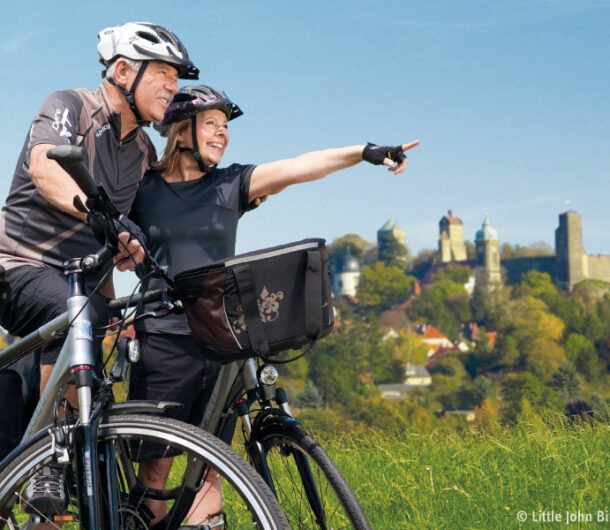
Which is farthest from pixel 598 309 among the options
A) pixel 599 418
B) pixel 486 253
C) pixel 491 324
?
pixel 599 418

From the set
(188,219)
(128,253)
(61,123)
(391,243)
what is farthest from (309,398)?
(128,253)

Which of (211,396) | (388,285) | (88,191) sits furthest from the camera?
(388,285)

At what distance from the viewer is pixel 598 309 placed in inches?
5012

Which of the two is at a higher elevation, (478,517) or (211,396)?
(211,396)

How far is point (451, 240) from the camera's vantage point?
167m

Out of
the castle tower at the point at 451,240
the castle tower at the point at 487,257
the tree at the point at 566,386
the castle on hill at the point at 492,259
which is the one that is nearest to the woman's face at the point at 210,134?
the tree at the point at 566,386

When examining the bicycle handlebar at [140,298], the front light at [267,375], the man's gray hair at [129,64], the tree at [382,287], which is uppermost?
the tree at [382,287]

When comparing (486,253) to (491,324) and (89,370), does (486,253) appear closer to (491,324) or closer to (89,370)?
(491,324)

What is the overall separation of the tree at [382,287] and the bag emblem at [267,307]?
480 feet

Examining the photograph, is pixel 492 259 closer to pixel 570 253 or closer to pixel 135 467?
pixel 570 253

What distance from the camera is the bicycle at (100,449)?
2.63m

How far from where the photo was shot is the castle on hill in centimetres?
14550

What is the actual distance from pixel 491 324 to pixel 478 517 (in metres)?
135

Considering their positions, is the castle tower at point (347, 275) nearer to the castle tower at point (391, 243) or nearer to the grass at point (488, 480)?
the castle tower at point (391, 243)
